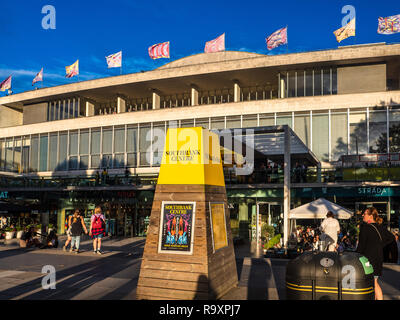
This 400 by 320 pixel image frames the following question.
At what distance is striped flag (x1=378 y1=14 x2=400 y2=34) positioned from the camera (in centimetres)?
2797

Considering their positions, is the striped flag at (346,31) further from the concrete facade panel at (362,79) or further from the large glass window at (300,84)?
the large glass window at (300,84)

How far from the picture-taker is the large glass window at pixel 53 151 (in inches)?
1363

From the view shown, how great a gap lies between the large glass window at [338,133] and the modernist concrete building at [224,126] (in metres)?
0.06

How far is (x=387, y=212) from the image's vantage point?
21047 millimetres

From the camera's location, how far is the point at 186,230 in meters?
7.96

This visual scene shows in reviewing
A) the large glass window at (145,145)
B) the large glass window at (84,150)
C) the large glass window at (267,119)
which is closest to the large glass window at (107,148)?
the large glass window at (84,150)

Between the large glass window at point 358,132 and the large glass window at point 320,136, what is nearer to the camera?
the large glass window at point 358,132

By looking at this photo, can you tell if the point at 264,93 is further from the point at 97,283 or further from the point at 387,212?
the point at 97,283

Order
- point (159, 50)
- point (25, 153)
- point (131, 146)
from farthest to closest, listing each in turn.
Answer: point (25, 153), point (159, 50), point (131, 146)

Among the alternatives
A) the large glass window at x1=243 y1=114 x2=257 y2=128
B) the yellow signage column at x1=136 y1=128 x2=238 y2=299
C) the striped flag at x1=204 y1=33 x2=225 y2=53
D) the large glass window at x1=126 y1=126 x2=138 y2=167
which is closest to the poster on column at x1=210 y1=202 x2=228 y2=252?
the yellow signage column at x1=136 y1=128 x2=238 y2=299

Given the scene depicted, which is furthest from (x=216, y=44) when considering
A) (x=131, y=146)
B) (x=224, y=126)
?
(x=131, y=146)

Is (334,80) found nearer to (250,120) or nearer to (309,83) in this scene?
(309,83)

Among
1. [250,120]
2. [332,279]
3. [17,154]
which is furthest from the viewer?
[17,154]

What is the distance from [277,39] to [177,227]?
2604 centimetres
